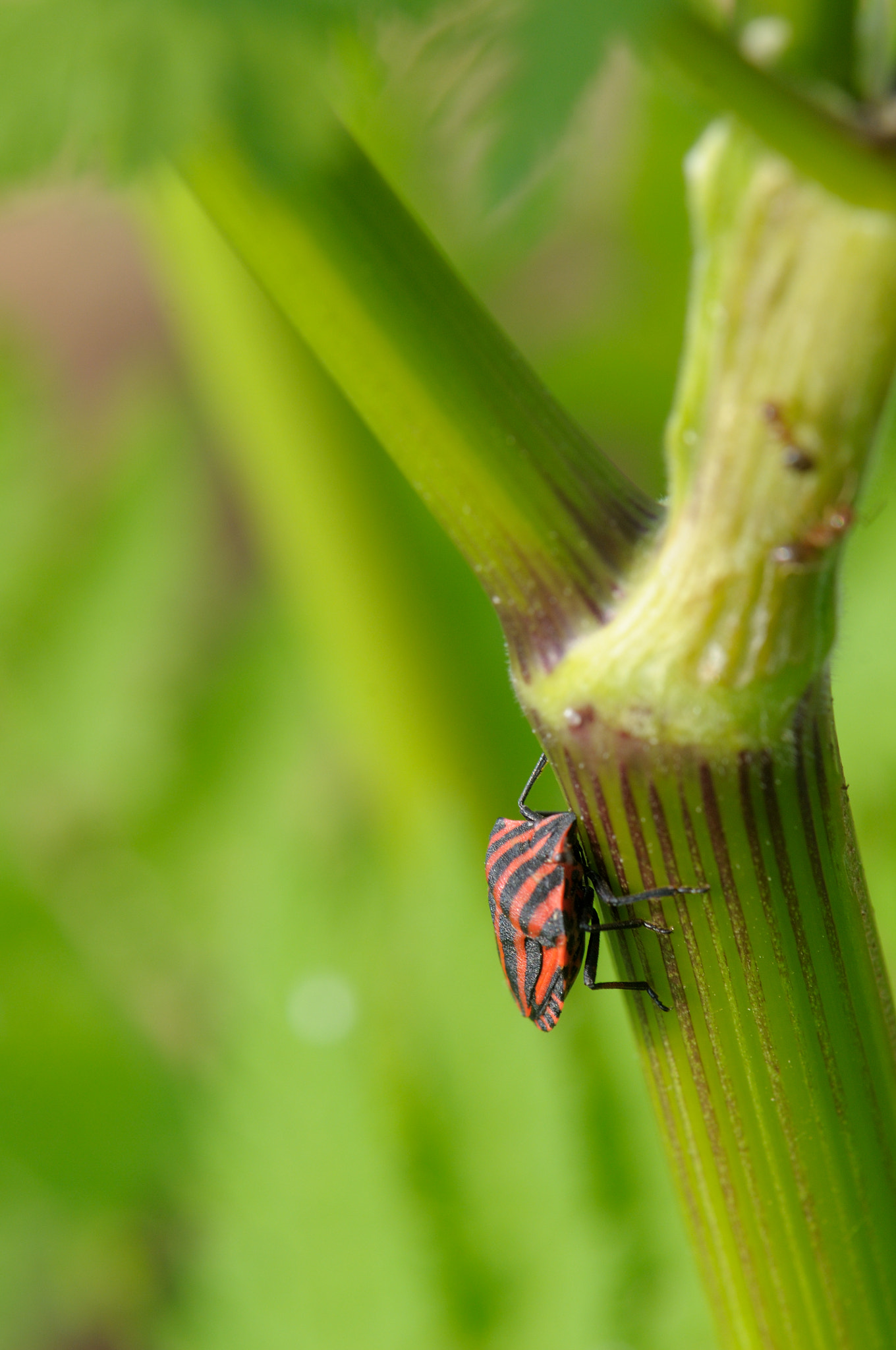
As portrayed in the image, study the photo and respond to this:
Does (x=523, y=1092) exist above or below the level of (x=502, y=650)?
below

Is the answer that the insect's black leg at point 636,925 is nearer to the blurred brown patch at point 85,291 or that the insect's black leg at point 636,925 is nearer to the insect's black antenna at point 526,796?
the insect's black antenna at point 526,796

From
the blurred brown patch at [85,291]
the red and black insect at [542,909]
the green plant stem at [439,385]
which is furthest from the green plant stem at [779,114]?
the blurred brown patch at [85,291]

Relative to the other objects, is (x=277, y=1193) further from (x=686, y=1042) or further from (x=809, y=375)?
(x=809, y=375)

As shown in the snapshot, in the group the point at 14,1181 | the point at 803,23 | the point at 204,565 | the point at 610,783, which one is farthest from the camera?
the point at 204,565

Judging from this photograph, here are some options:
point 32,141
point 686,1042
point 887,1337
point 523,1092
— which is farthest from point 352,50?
point 523,1092

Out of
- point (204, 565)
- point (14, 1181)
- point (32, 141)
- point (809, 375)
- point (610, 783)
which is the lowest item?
point (14, 1181)

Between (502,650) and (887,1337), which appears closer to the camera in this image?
(887,1337)

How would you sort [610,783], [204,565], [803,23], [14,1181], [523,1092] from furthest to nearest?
[204,565] < [14,1181] < [523,1092] < [610,783] < [803,23]


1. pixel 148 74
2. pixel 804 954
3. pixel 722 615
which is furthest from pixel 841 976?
pixel 148 74
